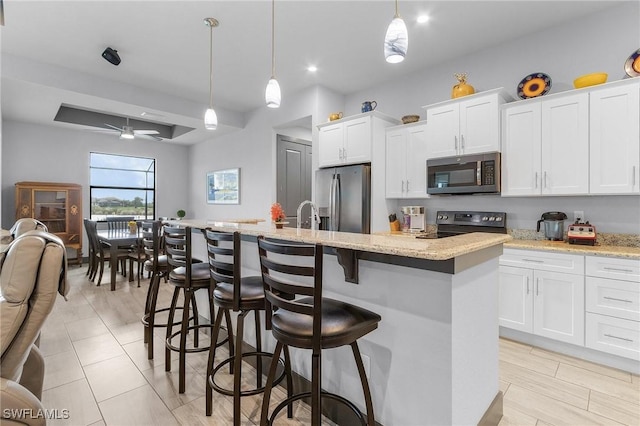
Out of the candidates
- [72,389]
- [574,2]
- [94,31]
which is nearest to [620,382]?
[574,2]

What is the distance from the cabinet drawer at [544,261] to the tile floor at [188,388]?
2.36ft

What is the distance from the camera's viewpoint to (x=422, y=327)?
1.41 m

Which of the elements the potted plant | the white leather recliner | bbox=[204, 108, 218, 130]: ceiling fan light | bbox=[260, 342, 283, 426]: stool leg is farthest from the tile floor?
bbox=[204, 108, 218, 130]: ceiling fan light

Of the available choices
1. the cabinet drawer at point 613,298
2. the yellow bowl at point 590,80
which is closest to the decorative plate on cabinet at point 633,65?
the yellow bowl at point 590,80

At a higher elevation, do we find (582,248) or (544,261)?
(582,248)

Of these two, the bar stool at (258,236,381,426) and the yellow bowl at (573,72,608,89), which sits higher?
the yellow bowl at (573,72,608,89)

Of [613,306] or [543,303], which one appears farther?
[543,303]

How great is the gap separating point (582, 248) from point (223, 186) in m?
5.72

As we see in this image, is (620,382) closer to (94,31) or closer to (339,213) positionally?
(339,213)

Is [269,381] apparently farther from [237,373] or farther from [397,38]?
[397,38]

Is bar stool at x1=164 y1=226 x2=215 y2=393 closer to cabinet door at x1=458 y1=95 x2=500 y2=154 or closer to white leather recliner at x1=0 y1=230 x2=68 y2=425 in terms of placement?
white leather recliner at x1=0 y1=230 x2=68 y2=425

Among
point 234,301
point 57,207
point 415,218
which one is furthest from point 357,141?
point 57,207

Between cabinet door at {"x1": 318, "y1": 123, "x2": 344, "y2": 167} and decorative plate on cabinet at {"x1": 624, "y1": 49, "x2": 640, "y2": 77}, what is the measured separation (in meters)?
2.73

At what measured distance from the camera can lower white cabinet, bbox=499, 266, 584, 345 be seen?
2508 millimetres
